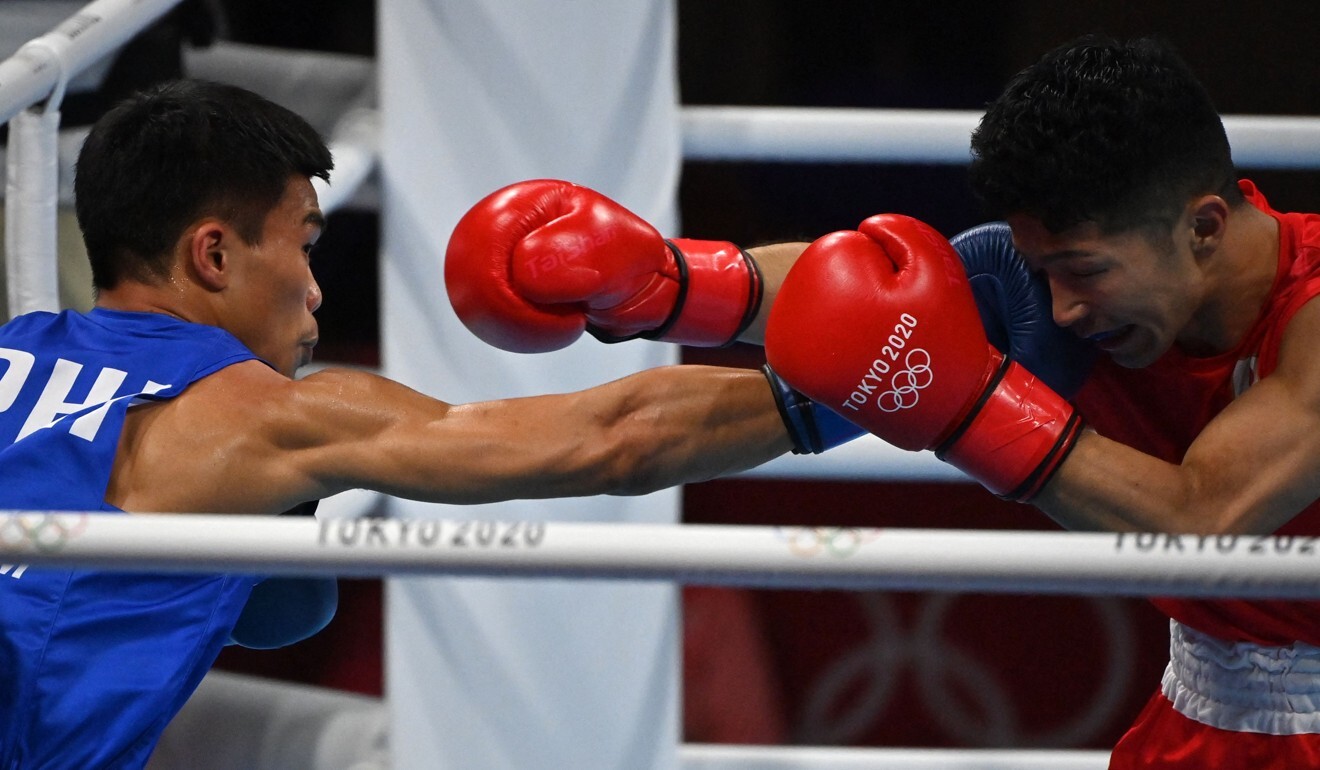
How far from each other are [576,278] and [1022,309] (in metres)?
0.37

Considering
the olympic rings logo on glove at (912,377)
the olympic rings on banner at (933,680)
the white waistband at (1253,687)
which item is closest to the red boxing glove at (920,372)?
the olympic rings logo on glove at (912,377)

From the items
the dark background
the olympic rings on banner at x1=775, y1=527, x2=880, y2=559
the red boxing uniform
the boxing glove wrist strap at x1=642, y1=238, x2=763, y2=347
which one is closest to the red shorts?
the red boxing uniform

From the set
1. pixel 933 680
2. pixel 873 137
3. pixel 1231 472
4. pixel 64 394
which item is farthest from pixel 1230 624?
pixel 933 680

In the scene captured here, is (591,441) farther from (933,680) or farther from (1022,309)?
(933,680)

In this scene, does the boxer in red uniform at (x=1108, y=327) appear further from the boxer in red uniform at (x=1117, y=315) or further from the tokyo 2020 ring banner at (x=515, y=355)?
the tokyo 2020 ring banner at (x=515, y=355)

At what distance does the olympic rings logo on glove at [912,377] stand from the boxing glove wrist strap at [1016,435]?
0.16ft

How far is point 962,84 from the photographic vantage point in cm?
363

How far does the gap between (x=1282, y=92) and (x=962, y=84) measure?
29.3 inches

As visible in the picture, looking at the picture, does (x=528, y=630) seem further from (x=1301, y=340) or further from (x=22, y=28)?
(x=22, y=28)

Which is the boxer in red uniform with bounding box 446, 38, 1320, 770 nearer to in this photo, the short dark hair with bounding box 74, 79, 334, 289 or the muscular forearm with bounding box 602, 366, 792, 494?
the muscular forearm with bounding box 602, 366, 792, 494

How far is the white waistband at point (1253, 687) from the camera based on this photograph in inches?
50.0

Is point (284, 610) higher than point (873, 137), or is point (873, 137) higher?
point (873, 137)

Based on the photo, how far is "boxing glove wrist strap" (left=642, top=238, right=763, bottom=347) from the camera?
4.41ft

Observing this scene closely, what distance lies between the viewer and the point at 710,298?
4.42ft
